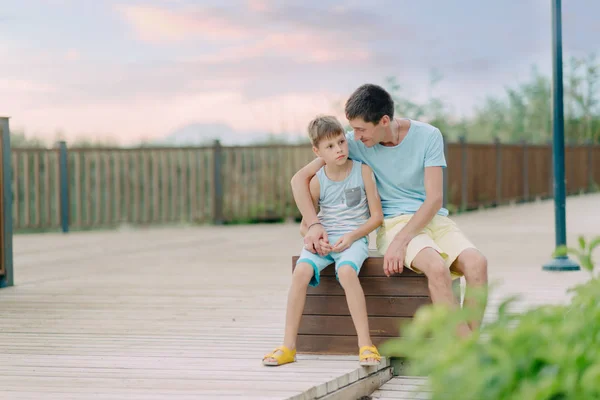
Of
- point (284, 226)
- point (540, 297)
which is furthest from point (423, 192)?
point (284, 226)

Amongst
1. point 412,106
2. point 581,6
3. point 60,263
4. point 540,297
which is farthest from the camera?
point 581,6

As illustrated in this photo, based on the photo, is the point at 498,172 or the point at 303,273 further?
the point at 498,172

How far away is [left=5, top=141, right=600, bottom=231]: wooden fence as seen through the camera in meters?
13.9

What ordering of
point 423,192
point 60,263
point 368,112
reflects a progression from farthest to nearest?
point 60,263 → point 423,192 → point 368,112

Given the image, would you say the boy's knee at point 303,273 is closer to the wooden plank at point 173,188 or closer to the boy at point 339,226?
the boy at point 339,226

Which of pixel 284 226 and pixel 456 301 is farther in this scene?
pixel 284 226

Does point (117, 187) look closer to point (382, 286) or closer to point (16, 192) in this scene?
point (16, 192)

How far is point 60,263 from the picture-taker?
941 centimetres

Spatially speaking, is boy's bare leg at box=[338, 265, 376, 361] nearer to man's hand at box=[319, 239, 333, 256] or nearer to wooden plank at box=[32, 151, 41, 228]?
man's hand at box=[319, 239, 333, 256]

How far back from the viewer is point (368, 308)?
14.4 feet

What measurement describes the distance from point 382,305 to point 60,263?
18.7ft

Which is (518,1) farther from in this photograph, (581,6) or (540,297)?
(540,297)

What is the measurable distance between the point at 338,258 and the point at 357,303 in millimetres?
247

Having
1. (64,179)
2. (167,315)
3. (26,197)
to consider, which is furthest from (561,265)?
(26,197)
